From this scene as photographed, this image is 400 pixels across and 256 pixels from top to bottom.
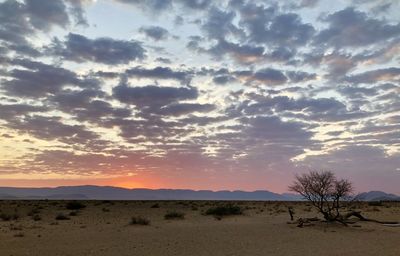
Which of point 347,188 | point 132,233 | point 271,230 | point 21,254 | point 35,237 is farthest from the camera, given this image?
point 347,188

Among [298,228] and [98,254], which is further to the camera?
[298,228]

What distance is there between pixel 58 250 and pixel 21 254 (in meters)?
1.71

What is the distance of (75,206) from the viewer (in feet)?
181

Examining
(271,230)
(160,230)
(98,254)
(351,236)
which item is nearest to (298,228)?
(271,230)

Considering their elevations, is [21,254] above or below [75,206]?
below

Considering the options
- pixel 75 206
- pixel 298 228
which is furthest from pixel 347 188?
pixel 75 206

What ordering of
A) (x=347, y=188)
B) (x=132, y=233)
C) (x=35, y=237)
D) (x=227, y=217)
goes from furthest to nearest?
(x=227, y=217) < (x=347, y=188) < (x=132, y=233) < (x=35, y=237)

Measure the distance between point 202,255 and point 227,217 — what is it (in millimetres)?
20203

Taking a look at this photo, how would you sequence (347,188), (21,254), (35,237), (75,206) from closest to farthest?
1. (21,254)
2. (35,237)
3. (347,188)
4. (75,206)

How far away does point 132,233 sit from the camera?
26.0 m

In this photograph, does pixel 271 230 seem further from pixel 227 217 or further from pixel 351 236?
pixel 227 217

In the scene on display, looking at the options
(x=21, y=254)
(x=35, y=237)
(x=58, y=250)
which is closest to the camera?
(x=21, y=254)

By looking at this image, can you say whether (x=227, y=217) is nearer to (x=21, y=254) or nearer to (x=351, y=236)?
(x=351, y=236)

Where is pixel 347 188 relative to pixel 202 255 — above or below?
above
